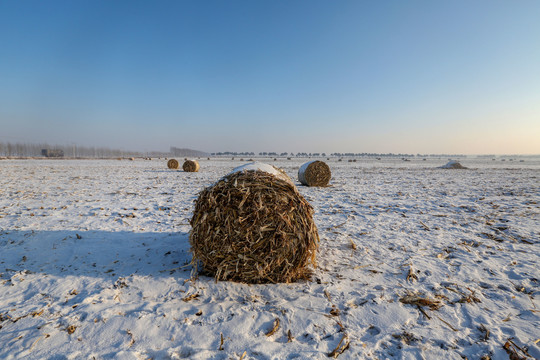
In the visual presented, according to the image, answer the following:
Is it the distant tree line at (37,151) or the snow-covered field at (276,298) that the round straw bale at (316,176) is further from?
the distant tree line at (37,151)

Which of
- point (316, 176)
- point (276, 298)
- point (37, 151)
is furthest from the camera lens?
point (37, 151)

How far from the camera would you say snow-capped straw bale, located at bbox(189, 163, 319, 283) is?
168 inches

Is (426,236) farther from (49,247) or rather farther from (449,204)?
(49,247)

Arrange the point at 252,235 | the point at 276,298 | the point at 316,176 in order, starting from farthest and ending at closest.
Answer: the point at 316,176, the point at 252,235, the point at 276,298

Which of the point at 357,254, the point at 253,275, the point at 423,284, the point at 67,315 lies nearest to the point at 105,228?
the point at 67,315

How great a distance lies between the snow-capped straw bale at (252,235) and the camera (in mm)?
4273

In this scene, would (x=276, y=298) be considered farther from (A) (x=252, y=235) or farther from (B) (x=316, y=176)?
(B) (x=316, y=176)

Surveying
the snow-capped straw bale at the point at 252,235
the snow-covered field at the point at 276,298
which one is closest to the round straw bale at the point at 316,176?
the snow-covered field at the point at 276,298

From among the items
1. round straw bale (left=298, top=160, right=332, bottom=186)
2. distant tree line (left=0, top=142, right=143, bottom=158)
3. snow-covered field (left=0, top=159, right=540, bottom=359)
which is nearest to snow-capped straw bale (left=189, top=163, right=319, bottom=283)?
snow-covered field (left=0, top=159, right=540, bottom=359)

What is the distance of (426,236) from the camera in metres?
6.47

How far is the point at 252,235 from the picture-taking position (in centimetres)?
430

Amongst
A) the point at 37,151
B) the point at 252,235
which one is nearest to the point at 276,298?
the point at 252,235

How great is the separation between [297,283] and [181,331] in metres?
1.94

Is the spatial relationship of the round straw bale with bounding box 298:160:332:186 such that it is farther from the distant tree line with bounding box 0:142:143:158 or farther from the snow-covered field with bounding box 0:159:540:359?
the distant tree line with bounding box 0:142:143:158
